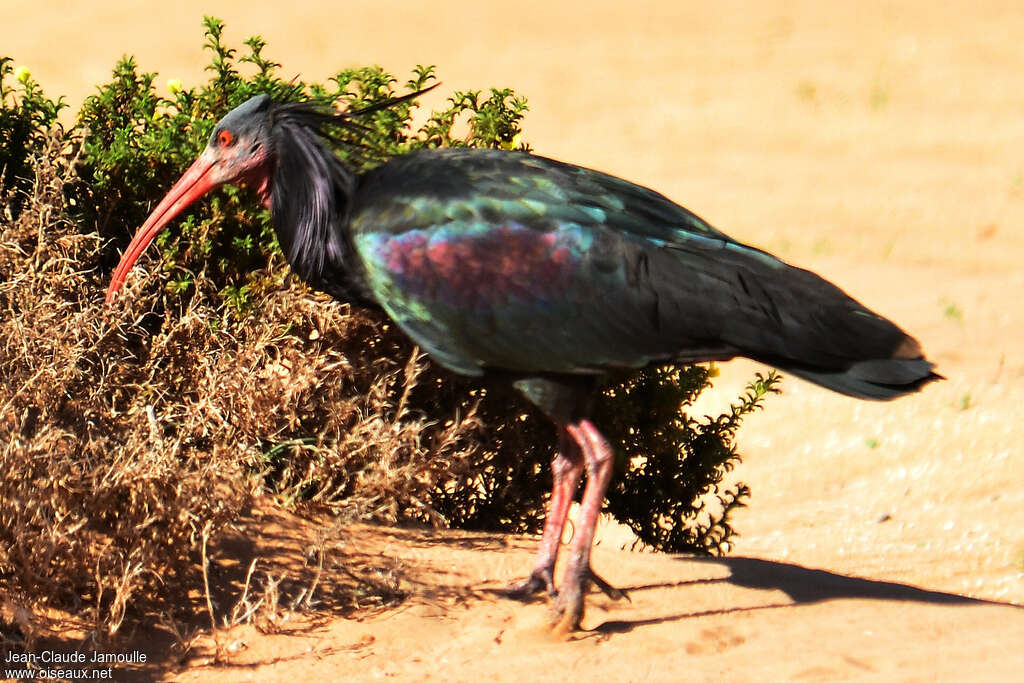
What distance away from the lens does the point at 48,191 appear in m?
5.58

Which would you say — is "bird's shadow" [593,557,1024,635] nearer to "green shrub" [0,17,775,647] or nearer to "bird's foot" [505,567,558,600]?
"bird's foot" [505,567,558,600]

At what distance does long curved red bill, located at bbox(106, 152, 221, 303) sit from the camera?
18.2 feet

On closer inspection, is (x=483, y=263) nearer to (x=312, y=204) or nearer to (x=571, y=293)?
(x=571, y=293)

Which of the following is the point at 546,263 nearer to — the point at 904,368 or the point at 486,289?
the point at 486,289

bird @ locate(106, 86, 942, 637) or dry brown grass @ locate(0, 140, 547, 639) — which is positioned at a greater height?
bird @ locate(106, 86, 942, 637)

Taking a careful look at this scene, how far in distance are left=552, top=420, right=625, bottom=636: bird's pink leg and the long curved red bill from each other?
176 cm

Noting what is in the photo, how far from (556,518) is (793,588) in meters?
1.04

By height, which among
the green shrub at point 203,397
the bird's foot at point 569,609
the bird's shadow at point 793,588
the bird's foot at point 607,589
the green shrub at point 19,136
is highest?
the green shrub at point 19,136

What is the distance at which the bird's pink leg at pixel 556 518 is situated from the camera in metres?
Answer: 5.39

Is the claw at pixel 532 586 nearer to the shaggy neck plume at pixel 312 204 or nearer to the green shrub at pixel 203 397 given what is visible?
the green shrub at pixel 203 397

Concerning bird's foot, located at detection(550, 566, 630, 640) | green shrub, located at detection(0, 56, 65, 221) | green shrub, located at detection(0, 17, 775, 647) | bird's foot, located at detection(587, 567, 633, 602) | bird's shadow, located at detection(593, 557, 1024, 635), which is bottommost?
bird's foot, located at detection(550, 566, 630, 640)

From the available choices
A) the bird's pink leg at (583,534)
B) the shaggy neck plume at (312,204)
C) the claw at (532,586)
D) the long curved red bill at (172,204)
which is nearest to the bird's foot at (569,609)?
the bird's pink leg at (583,534)

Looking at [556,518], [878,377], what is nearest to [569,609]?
[556,518]

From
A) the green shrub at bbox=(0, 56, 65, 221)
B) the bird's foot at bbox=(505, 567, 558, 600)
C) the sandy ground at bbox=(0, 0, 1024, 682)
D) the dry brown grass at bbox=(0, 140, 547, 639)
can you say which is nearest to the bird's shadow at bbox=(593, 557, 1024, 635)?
the sandy ground at bbox=(0, 0, 1024, 682)
